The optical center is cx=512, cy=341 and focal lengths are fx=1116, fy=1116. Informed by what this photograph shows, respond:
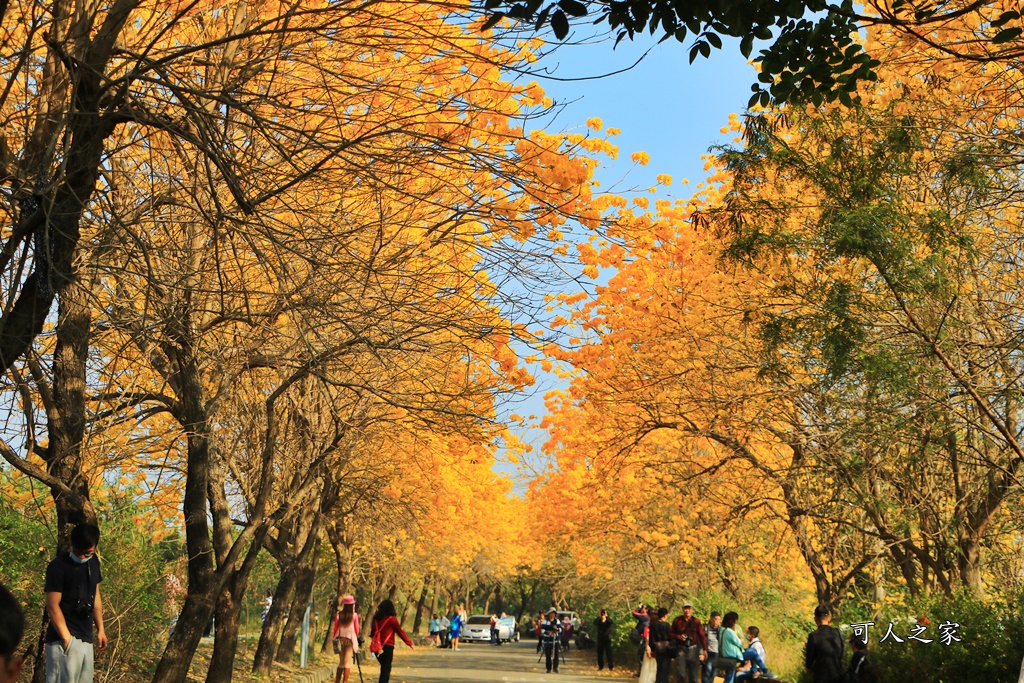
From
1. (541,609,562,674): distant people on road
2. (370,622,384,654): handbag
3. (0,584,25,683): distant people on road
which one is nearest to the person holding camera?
(0,584,25,683): distant people on road

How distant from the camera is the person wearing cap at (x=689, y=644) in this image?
826 inches

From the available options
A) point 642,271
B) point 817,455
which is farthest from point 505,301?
point 642,271

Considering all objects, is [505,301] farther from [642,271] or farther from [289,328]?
[642,271]

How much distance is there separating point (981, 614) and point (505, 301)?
7.94 metres

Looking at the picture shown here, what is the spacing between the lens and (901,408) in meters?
14.4

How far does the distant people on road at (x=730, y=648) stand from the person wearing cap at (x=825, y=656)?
6314 millimetres

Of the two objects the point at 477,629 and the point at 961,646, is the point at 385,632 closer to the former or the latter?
the point at 961,646

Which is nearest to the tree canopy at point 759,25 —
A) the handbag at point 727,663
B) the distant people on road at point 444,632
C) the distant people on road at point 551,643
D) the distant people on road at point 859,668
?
the distant people on road at point 859,668

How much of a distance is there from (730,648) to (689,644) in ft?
5.76

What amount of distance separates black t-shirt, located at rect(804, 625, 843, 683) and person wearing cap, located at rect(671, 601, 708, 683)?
820cm

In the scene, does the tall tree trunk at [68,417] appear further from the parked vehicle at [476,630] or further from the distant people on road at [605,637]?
the parked vehicle at [476,630]

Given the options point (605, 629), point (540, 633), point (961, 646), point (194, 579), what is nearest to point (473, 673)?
point (605, 629)

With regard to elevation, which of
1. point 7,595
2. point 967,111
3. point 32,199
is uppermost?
Answer: point 967,111

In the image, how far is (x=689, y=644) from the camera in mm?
20875
